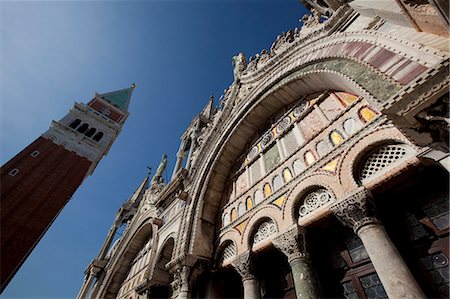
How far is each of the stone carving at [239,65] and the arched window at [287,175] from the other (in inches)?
188

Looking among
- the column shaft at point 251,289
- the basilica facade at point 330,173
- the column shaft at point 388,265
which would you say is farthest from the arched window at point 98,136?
the column shaft at point 388,265

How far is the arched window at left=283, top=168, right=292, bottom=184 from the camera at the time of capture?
5.21m

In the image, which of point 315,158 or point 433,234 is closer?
point 433,234

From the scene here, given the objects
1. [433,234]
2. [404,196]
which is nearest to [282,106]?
[404,196]

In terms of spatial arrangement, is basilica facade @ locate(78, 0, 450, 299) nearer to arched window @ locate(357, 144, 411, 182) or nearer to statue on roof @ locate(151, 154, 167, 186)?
arched window @ locate(357, 144, 411, 182)

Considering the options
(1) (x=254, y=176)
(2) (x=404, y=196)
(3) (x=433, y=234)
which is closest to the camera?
(3) (x=433, y=234)

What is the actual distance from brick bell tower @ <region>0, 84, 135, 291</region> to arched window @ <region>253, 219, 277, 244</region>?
19.6 metres

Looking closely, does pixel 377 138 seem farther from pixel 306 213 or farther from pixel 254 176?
pixel 254 176

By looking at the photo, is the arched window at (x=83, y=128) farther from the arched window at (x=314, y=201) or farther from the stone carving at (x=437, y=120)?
the stone carving at (x=437, y=120)

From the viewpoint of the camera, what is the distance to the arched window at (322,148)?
461 centimetres

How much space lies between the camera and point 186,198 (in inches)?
305

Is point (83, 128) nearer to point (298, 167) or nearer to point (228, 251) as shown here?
point (228, 251)

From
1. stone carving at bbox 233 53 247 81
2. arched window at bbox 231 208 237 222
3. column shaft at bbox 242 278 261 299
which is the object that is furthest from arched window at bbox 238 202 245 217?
stone carving at bbox 233 53 247 81

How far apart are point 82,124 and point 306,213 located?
98.2 feet
